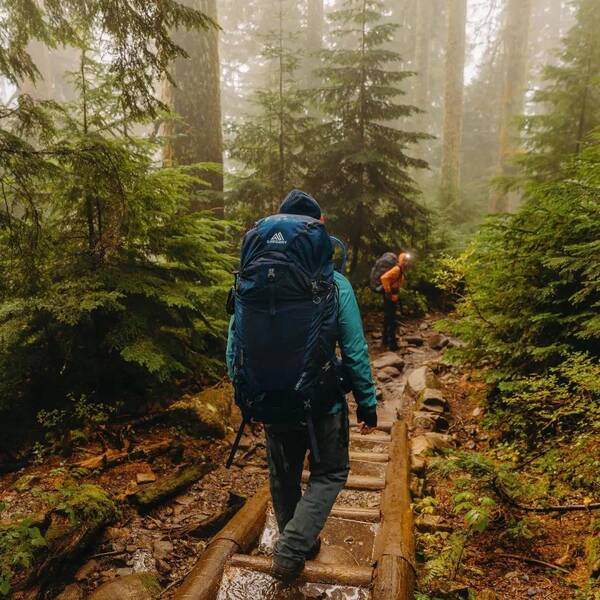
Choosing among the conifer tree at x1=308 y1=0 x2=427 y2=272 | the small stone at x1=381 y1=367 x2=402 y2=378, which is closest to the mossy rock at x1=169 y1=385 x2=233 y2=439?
the small stone at x1=381 y1=367 x2=402 y2=378

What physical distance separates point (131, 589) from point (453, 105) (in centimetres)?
1995

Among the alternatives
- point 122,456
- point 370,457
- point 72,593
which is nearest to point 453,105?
point 370,457

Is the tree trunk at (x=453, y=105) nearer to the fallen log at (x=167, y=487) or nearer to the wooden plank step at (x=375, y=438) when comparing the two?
the wooden plank step at (x=375, y=438)

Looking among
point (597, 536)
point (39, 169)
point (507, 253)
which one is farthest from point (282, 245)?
point (507, 253)

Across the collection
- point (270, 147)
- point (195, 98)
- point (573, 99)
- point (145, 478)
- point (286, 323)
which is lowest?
point (145, 478)

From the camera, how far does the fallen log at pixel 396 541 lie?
2777 millimetres

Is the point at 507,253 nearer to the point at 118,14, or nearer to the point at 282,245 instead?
the point at 282,245

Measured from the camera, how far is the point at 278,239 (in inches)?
108

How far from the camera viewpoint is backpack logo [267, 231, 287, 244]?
8.96 ft

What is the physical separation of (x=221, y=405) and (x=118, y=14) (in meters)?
4.77

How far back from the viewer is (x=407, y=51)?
93.2ft

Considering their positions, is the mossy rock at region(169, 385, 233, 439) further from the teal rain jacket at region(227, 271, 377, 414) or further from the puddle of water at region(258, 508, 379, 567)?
the teal rain jacket at region(227, 271, 377, 414)

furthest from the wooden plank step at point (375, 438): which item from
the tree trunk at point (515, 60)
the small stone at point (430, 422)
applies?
the tree trunk at point (515, 60)

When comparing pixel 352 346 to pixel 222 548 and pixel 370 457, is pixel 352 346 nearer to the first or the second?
pixel 222 548
